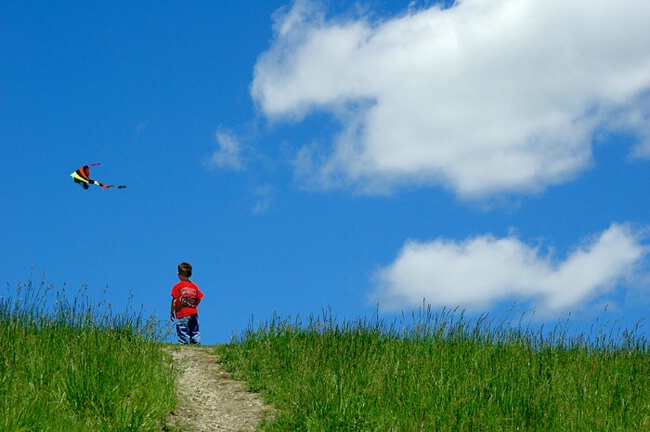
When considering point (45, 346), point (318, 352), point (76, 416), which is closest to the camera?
point (76, 416)

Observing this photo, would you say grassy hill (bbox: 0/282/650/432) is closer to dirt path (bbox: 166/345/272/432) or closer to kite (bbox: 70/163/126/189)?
dirt path (bbox: 166/345/272/432)

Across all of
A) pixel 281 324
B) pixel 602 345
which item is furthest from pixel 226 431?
pixel 602 345

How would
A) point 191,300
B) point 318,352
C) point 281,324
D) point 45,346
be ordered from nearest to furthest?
1. point 45,346
2. point 318,352
3. point 281,324
4. point 191,300

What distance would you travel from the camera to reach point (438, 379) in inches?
420

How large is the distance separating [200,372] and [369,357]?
2.85 m

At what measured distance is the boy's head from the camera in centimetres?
1620

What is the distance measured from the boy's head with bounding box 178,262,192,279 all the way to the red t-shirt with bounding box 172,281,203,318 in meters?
0.38

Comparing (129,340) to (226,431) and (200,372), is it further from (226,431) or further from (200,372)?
(226,431)

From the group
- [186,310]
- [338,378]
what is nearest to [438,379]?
[338,378]

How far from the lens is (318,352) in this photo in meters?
11.7

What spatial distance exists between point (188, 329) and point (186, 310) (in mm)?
473

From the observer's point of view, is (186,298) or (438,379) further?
(186,298)

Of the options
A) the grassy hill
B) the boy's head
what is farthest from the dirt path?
the boy's head

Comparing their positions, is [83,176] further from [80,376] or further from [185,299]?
[80,376]
